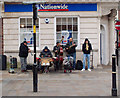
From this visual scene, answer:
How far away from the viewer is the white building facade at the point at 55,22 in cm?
1560

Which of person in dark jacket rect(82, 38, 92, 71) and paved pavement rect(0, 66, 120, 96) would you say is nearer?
paved pavement rect(0, 66, 120, 96)

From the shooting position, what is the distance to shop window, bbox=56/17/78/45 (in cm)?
1579

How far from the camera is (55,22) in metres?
15.7

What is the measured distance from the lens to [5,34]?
51.8 ft

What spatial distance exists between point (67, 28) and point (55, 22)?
0.90 m

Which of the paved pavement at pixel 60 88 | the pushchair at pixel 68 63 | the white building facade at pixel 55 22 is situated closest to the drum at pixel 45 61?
the pushchair at pixel 68 63

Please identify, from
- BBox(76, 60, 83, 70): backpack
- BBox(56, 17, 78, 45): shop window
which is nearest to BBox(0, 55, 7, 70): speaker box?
BBox(56, 17, 78, 45): shop window

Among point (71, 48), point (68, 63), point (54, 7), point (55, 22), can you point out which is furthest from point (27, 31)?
point (68, 63)

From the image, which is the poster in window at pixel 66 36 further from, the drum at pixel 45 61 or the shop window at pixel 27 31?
the drum at pixel 45 61

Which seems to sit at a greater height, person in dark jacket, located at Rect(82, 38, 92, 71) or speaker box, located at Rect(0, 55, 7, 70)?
person in dark jacket, located at Rect(82, 38, 92, 71)

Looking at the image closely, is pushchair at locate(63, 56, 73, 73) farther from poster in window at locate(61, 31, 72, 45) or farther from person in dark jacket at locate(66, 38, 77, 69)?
→ poster in window at locate(61, 31, 72, 45)

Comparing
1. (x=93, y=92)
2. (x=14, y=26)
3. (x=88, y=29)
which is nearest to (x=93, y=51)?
(x=88, y=29)

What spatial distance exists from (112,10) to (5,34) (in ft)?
24.8

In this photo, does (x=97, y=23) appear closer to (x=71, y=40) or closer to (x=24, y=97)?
(x=71, y=40)
